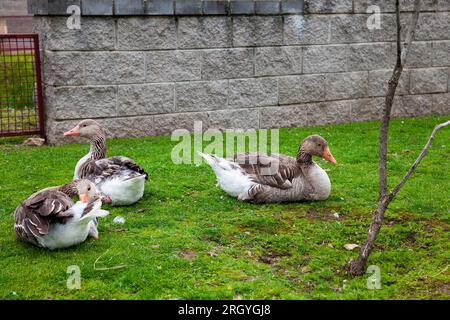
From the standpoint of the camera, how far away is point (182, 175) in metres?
8.00

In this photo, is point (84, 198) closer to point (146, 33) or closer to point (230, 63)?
point (146, 33)

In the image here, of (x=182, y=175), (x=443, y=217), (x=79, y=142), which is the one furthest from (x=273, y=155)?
Answer: (x=79, y=142)

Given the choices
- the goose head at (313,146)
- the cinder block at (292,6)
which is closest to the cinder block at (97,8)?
the cinder block at (292,6)

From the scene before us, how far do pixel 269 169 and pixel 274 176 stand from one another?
103 millimetres

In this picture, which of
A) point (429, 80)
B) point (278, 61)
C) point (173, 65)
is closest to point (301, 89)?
point (278, 61)

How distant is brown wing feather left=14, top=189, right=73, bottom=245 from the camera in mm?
5094

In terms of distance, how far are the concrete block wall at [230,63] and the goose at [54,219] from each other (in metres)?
4.17

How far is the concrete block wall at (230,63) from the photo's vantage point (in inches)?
365

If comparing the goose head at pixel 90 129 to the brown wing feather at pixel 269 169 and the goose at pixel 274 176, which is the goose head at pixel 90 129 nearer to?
the goose at pixel 274 176

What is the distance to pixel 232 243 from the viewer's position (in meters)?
5.64

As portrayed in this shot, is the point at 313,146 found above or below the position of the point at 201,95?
below

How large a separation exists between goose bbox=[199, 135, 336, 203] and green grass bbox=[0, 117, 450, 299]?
123 millimetres
